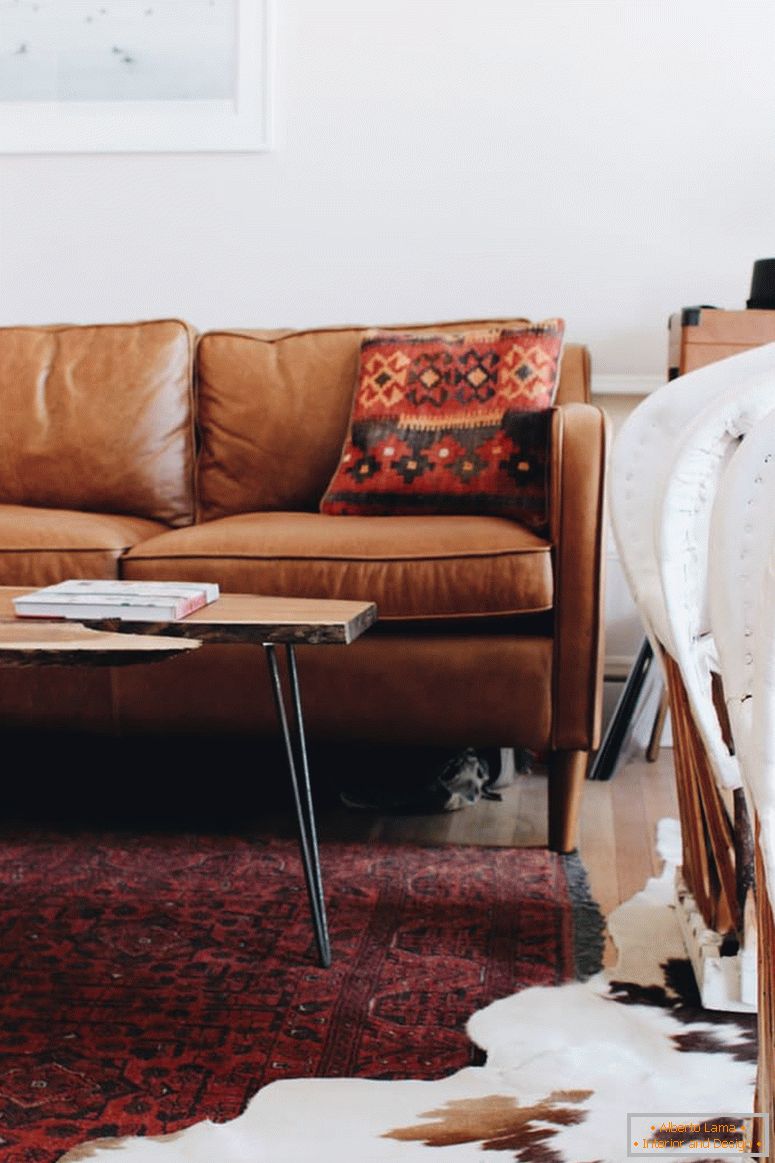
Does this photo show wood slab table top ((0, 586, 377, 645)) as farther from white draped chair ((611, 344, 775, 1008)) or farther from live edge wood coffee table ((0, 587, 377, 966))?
white draped chair ((611, 344, 775, 1008))

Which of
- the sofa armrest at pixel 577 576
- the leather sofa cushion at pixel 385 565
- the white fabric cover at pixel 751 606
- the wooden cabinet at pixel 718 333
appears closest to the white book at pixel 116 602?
the leather sofa cushion at pixel 385 565

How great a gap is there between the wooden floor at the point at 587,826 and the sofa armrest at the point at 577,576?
0.64 feet

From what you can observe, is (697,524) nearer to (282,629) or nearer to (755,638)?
(755,638)

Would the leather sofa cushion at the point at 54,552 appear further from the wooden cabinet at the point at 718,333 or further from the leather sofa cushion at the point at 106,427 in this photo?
the wooden cabinet at the point at 718,333

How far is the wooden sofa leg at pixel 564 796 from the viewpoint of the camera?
2148mm

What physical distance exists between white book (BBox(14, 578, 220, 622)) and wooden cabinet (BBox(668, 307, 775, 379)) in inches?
54.6

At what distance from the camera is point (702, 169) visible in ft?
10.0

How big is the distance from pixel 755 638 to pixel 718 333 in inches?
79.0

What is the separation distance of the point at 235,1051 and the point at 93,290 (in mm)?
2300

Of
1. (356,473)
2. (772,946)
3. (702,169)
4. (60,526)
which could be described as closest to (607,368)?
(702,169)

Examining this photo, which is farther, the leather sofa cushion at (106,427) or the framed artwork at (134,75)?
the framed artwork at (134,75)

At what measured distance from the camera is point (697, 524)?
121cm

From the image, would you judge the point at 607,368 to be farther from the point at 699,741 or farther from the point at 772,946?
the point at 772,946

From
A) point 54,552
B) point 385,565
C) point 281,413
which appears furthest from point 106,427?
point 385,565
